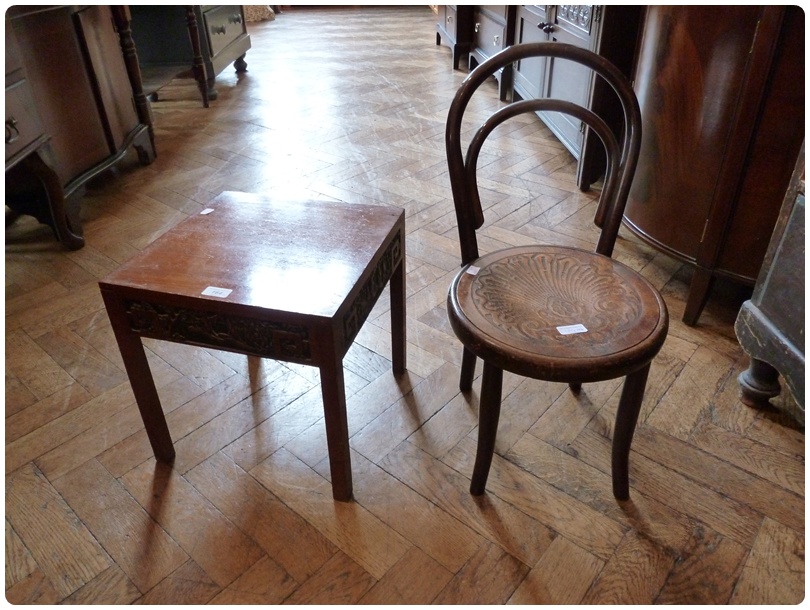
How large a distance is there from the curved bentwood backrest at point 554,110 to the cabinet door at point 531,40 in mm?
1615

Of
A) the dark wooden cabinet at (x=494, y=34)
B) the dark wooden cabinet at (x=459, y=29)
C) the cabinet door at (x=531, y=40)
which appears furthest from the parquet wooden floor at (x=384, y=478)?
the dark wooden cabinet at (x=459, y=29)

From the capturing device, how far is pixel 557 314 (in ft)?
3.10

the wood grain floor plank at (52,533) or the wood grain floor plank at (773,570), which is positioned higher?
the wood grain floor plank at (52,533)

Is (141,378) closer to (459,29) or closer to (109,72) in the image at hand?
(109,72)

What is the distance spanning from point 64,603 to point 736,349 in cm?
151

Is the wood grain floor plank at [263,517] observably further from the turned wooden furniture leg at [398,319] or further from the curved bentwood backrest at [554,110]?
the curved bentwood backrest at [554,110]

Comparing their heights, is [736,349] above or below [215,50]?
below

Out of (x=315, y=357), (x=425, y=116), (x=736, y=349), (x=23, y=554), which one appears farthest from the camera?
(x=425, y=116)

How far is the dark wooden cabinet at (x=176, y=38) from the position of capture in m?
3.35

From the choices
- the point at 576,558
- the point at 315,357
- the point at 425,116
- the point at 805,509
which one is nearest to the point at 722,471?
the point at 805,509

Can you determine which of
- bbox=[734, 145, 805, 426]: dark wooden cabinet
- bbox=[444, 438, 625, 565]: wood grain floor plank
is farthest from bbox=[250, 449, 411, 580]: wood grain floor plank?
bbox=[734, 145, 805, 426]: dark wooden cabinet

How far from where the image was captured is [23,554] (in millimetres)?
1017

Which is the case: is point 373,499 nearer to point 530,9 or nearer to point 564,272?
point 564,272

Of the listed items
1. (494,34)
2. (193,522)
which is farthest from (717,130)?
(494,34)
